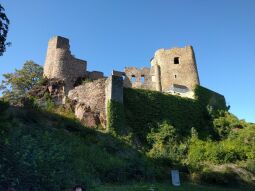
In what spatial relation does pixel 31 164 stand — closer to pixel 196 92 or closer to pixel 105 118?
pixel 105 118

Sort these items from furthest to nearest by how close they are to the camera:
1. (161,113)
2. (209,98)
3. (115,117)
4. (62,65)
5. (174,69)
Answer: (174,69) → (62,65) → (209,98) → (161,113) → (115,117)

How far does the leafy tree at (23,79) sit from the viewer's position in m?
30.8

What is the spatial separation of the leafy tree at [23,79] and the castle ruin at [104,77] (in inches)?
179

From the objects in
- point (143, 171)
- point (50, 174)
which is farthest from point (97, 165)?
point (50, 174)

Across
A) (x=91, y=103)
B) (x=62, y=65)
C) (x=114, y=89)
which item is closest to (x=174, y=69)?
(x=62, y=65)

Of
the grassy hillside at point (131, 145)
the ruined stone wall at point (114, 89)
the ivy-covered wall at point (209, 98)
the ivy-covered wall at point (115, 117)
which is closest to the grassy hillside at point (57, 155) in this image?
the grassy hillside at point (131, 145)

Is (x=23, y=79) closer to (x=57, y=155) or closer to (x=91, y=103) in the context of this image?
(x=91, y=103)

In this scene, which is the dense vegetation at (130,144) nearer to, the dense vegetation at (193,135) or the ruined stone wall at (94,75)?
the dense vegetation at (193,135)

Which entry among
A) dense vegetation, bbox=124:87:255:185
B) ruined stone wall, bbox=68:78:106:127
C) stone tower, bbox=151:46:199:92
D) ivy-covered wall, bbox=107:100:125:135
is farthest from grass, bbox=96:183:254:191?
stone tower, bbox=151:46:199:92

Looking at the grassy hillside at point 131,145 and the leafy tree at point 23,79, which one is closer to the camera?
the grassy hillside at point 131,145

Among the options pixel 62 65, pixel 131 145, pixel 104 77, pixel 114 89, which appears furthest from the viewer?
pixel 104 77

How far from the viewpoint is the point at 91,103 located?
20.4 metres

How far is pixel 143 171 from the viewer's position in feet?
44.7

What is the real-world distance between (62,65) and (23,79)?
6820 mm
